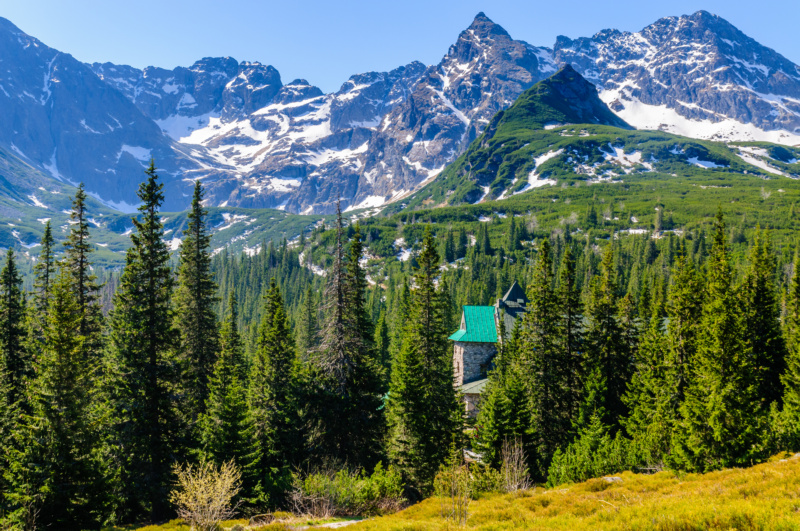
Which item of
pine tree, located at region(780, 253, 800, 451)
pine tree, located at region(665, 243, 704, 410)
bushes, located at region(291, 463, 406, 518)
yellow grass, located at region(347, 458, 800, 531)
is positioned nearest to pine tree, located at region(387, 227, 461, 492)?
bushes, located at region(291, 463, 406, 518)

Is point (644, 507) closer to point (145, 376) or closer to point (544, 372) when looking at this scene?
point (544, 372)

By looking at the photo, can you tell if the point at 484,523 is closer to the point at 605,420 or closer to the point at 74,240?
the point at 605,420

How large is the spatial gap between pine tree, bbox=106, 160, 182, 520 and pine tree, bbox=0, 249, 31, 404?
10798 mm

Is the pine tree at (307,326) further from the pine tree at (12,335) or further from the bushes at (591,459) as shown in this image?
the bushes at (591,459)

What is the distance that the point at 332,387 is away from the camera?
36906mm

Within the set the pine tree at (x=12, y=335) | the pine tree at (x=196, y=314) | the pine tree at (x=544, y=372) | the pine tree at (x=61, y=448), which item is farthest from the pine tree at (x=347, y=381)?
the pine tree at (x=12, y=335)

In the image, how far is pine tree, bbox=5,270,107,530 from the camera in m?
24.0

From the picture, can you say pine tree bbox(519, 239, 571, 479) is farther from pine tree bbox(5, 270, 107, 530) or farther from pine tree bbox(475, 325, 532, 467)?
pine tree bbox(5, 270, 107, 530)

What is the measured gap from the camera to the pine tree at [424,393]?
33.8m

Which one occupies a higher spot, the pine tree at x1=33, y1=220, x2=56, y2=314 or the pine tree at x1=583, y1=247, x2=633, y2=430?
the pine tree at x1=33, y1=220, x2=56, y2=314

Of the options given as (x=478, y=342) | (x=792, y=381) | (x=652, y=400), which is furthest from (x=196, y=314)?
(x=792, y=381)

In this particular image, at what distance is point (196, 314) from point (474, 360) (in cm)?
3432

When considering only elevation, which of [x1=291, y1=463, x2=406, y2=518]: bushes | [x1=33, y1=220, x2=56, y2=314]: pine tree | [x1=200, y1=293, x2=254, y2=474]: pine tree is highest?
[x1=33, y1=220, x2=56, y2=314]: pine tree

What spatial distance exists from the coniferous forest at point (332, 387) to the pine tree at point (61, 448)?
0.09m
